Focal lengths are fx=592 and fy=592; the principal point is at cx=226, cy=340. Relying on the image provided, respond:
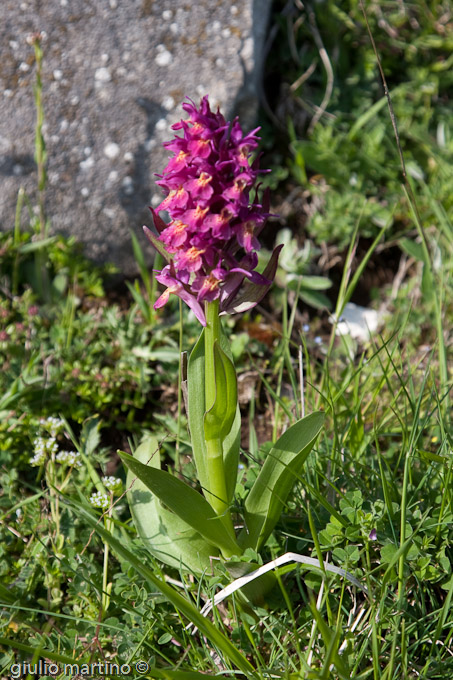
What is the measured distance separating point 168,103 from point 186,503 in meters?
2.28

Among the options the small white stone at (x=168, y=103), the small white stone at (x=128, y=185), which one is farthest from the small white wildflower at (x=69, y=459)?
the small white stone at (x=168, y=103)

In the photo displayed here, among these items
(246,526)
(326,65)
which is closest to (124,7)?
(326,65)

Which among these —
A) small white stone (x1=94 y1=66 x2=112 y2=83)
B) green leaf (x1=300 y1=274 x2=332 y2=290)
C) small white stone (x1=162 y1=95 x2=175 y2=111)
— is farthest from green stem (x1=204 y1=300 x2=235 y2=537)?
small white stone (x1=94 y1=66 x2=112 y2=83)

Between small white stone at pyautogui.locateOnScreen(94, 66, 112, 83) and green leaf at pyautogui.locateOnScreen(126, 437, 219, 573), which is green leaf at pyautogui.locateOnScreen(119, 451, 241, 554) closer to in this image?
green leaf at pyautogui.locateOnScreen(126, 437, 219, 573)

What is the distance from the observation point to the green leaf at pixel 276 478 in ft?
4.97

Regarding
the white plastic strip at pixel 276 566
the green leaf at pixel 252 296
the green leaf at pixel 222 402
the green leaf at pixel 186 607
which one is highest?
the green leaf at pixel 252 296

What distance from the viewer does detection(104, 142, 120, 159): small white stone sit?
10.0 ft

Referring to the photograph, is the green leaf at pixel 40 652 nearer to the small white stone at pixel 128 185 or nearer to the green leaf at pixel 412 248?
the small white stone at pixel 128 185

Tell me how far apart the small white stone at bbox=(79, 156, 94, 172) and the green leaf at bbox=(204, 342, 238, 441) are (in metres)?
2.00

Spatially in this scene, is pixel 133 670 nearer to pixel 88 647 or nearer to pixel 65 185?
pixel 88 647

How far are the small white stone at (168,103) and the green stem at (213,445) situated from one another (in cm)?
198

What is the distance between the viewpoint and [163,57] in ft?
10.1

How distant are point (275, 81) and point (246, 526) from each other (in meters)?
2.95

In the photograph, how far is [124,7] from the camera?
10.1 ft
